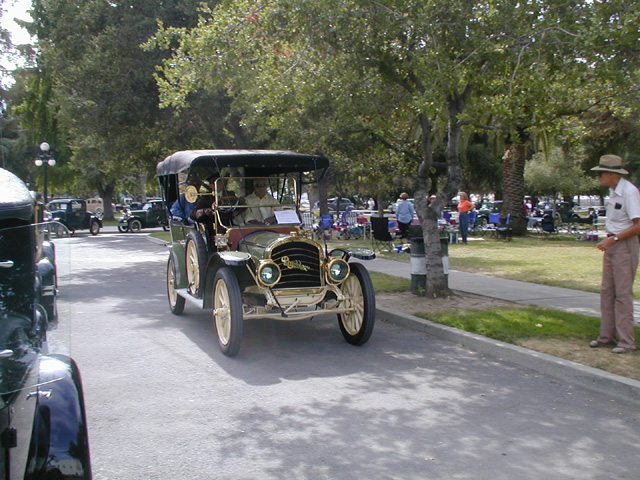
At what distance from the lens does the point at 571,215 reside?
2619 cm

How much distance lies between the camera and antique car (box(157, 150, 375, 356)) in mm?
7176

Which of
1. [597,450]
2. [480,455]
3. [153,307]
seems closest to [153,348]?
[153,307]

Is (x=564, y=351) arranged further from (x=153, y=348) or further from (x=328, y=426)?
(x=153, y=348)

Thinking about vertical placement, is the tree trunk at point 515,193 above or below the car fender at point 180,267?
above

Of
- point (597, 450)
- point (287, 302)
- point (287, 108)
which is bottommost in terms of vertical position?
point (597, 450)

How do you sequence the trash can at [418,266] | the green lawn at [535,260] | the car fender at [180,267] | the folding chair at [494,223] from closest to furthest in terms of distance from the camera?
the car fender at [180,267]
the trash can at [418,266]
the green lawn at [535,260]
the folding chair at [494,223]

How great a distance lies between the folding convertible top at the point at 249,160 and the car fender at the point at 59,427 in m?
5.42

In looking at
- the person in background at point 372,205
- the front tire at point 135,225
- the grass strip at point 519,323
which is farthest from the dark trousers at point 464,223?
the person in background at point 372,205

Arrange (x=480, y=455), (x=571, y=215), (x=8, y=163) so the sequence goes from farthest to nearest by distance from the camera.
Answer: (x=8, y=163) → (x=571, y=215) → (x=480, y=455)

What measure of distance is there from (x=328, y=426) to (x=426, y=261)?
5735 millimetres

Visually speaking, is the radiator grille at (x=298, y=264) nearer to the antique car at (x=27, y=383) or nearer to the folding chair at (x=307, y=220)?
the folding chair at (x=307, y=220)

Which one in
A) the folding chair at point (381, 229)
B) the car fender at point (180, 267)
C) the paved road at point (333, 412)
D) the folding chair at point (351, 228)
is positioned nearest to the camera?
the paved road at point (333, 412)

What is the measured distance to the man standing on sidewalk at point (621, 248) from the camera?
6.45 m

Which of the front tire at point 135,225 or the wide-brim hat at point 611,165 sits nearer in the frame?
the wide-brim hat at point 611,165
